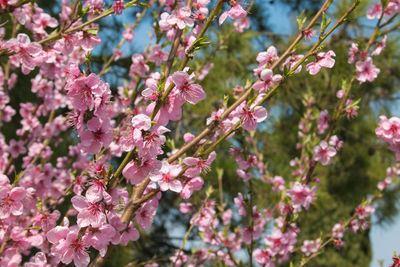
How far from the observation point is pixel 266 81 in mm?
1229

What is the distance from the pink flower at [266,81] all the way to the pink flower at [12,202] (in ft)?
2.77

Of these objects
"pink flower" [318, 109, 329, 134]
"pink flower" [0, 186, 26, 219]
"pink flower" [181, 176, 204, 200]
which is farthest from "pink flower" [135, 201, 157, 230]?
"pink flower" [318, 109, 329, 134]

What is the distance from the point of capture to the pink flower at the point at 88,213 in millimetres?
923

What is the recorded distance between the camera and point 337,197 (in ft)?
20.7

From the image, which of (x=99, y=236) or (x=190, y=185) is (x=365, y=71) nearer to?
A: (x=190, y=185)

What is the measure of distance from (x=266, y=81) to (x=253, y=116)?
0.58 ft

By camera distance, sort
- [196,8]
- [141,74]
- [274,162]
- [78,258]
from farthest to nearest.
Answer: [274,162]
[141,74]
[196,8]
[78,258]

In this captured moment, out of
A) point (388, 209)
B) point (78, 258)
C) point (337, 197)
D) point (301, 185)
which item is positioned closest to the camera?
point (78, 258)

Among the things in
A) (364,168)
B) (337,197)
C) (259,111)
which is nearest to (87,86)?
(259,111)

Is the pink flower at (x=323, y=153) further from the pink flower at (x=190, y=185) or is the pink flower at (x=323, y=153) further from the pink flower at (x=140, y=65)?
the pink flower at (x=140, y=65)

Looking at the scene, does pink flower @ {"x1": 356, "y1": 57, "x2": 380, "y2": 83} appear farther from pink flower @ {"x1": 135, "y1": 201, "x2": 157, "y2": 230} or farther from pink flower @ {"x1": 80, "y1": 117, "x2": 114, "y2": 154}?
pink flower @ {"x1": 80, "y1": 117, "x2": 114, "y2": 154}

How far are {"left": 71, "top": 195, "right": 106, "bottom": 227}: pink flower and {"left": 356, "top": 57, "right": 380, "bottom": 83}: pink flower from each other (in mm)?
1455

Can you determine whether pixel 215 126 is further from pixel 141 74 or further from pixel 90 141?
pixel 141 74

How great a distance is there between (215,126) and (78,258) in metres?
0.54
